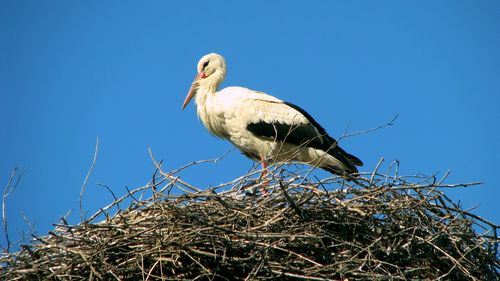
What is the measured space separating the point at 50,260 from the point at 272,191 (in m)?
1.37

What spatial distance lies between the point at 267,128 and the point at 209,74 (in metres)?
0.95

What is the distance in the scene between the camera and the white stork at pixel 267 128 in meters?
6.85

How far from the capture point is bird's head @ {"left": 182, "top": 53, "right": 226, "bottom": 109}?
7395 millimetres

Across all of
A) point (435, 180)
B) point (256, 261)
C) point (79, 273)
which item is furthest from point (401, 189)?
point (79, 273)

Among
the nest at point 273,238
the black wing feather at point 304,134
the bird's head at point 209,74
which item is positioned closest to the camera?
the nest at point 273,238

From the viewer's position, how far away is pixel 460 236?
16.0 feet

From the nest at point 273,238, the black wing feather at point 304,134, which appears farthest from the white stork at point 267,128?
the nest at point 273,238

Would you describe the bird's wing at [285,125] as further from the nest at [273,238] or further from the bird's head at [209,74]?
the nest at [273,238]

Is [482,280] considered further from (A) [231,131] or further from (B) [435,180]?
(A) [231,131]

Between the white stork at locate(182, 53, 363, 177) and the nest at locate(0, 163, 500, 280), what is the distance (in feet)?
5.61

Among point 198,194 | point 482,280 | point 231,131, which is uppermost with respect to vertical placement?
point 231,131

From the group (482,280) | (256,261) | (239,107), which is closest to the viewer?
(256,261)

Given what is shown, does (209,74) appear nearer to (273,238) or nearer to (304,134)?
(304,134)

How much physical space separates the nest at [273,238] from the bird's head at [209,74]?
2387mm
